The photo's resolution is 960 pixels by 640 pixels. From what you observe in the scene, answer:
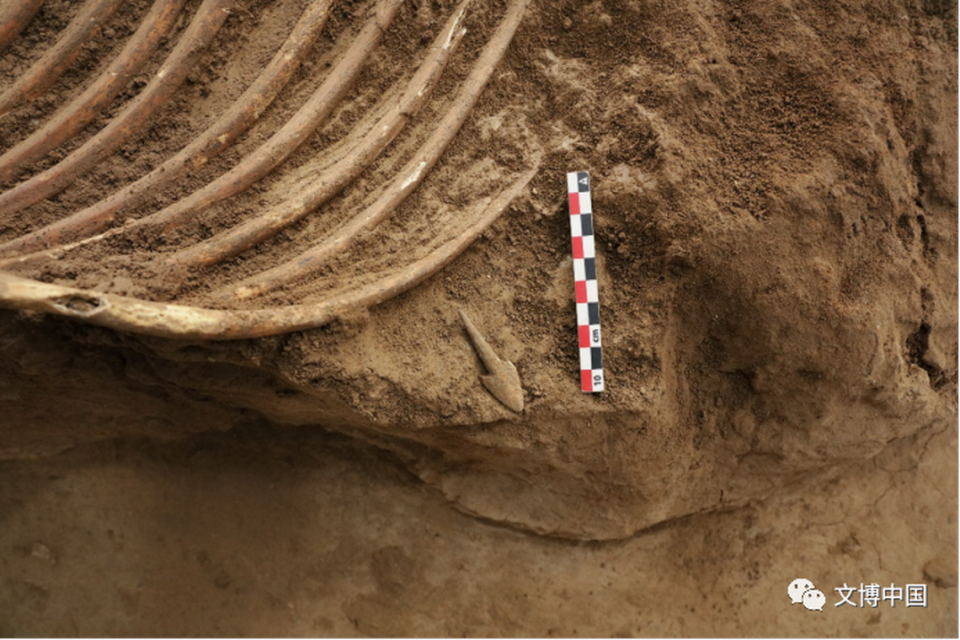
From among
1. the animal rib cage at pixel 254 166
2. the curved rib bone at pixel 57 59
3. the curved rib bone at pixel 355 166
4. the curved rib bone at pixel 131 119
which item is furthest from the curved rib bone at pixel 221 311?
the curved rib bone at pixel 57 59

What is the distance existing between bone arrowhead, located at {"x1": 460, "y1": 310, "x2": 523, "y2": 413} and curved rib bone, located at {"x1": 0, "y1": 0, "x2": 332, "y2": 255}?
732 millimetres

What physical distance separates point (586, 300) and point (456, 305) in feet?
1.14

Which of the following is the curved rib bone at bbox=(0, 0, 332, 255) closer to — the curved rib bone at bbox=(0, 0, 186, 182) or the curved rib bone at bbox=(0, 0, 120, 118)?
the curved rib bone at bbox=(0, 0, 186, 182)

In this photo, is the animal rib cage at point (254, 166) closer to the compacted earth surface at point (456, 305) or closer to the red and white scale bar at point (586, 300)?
the compacted earth surface at point (456, 305)

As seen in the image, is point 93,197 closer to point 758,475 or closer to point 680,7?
point 680,7

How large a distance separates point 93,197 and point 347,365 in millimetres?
726

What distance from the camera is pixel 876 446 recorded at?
214 cm

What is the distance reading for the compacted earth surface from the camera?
1.63 metres

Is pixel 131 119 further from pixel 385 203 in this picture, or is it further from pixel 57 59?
pixel 385 203

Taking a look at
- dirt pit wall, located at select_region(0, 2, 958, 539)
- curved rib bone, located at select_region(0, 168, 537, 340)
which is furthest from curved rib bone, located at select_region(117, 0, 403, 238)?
curved rib bone, located at select_region(0, 168, 537, 340)

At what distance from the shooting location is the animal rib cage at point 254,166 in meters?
1.54

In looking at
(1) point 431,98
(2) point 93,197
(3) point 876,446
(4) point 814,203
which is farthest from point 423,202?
(3) point 876,446

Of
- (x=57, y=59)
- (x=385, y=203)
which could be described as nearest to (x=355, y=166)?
(x=385, y=203)

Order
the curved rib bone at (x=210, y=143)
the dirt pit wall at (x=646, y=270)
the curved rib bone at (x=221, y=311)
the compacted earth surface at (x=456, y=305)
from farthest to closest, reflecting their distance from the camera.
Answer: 1. the dirt pit wall at (x=646, y=270)
2. the compacted earth surface at (x=456, y=305)
3. the curved rib bone at (x=210, y=143)
4. the curved rib bone at (x=221, y=311)
